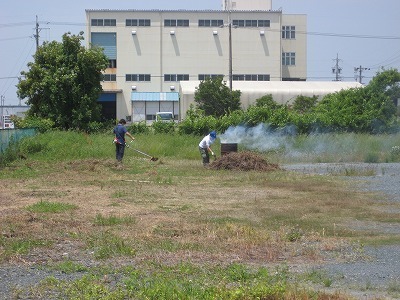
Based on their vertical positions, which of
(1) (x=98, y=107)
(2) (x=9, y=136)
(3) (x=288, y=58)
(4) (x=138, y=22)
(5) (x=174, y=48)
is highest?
(4) (x=138, y=22)

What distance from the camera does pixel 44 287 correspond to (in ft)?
28.6

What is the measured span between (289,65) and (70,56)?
42.5 m

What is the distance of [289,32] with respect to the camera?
86.0m

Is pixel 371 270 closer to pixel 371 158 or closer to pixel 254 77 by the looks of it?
pixel 371 158

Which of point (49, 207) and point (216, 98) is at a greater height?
point (216, 98)

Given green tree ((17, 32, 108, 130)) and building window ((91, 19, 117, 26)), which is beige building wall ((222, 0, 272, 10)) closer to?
building window ((91, 19, 117, 26))

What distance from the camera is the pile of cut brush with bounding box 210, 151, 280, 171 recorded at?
89.8 ft

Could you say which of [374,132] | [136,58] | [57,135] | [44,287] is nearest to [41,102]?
[57,135]

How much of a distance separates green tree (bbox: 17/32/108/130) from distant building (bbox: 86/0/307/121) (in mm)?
28286

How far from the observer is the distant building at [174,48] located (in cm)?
7831

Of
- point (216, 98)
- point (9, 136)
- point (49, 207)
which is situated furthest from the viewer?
point (216, 98)

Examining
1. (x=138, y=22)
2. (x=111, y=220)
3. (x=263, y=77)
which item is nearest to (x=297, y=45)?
(x=263, y=77)

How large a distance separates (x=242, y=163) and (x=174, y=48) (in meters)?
52.7

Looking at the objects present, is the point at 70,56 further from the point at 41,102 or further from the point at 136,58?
the point at 136,58
